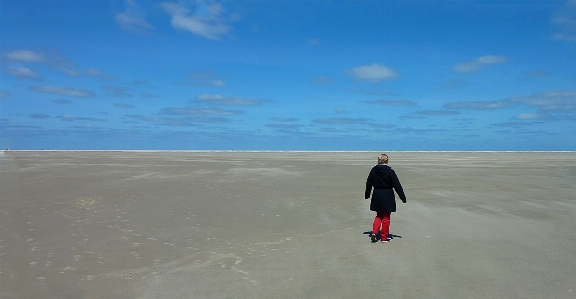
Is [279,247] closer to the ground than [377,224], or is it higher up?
closer to the ground

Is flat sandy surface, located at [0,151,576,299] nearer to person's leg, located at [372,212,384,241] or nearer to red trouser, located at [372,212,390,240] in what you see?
red trouser, located at [372,212,390,240]

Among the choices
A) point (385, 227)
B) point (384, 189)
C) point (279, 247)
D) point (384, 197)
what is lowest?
point (279, 247)

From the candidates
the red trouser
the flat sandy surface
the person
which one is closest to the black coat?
the person

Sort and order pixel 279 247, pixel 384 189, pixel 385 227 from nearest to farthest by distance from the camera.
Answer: pixel 279 247, pixel 385 227, pixel 384 189

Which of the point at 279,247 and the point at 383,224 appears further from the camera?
the point at 383,224

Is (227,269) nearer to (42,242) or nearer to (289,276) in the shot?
(289,276)

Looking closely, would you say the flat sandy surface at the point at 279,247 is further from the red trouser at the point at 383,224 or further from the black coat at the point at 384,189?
the black coat at the point at 384,189

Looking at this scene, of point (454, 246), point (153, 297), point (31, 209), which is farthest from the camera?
point (31, 209)

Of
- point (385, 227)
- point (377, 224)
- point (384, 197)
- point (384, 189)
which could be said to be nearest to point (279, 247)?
point (377, 224)

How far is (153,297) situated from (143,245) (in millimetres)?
3188

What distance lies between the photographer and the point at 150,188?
18.8m

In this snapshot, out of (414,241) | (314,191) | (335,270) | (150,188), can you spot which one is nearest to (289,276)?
(335,270)

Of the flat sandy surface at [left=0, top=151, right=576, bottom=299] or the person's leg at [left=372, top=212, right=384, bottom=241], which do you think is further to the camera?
the person's leg at [left=372, top=212, right=384, bottom=241]

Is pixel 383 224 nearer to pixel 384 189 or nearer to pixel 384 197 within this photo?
pixel 384 197
